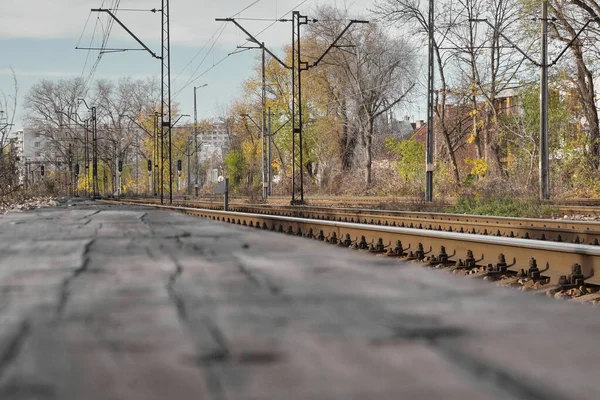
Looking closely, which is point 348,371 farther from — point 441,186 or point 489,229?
point 441,186

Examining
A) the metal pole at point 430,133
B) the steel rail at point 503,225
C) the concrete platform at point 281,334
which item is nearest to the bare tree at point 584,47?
the metal pole at point 430,133

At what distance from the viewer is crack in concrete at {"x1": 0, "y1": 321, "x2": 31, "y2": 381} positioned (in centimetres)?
457

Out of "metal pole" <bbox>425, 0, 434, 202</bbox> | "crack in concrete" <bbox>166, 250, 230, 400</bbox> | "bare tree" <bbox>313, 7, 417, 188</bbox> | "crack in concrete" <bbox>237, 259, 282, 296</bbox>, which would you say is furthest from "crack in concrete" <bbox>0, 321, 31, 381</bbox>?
"bare tree" <bbox>313, 7, 417, 188</bbox>

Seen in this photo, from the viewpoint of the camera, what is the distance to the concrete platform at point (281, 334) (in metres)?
4.04

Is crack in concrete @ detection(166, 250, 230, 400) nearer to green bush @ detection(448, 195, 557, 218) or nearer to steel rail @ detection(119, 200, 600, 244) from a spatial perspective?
steel rail @ detection(119, 200, 600, 244)

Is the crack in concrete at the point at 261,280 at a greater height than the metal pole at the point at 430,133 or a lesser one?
lesser

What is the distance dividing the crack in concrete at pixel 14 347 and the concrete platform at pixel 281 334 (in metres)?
0.01

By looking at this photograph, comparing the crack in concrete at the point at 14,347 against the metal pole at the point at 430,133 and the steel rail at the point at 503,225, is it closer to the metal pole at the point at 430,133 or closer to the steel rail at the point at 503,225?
the steel rail at the point at 503,225

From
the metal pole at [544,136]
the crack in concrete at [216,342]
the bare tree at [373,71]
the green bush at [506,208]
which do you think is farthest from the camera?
the bare tree at [373,71]

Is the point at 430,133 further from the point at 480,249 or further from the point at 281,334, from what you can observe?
the point at 281,334

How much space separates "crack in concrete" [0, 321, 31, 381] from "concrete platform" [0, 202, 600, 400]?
0.5 inches

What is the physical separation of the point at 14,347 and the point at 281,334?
171 centimetres

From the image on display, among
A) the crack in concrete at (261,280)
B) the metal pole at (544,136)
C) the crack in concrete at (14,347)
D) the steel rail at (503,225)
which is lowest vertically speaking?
the crack in concrete at (261,280)

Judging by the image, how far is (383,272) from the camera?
9.45 meters
